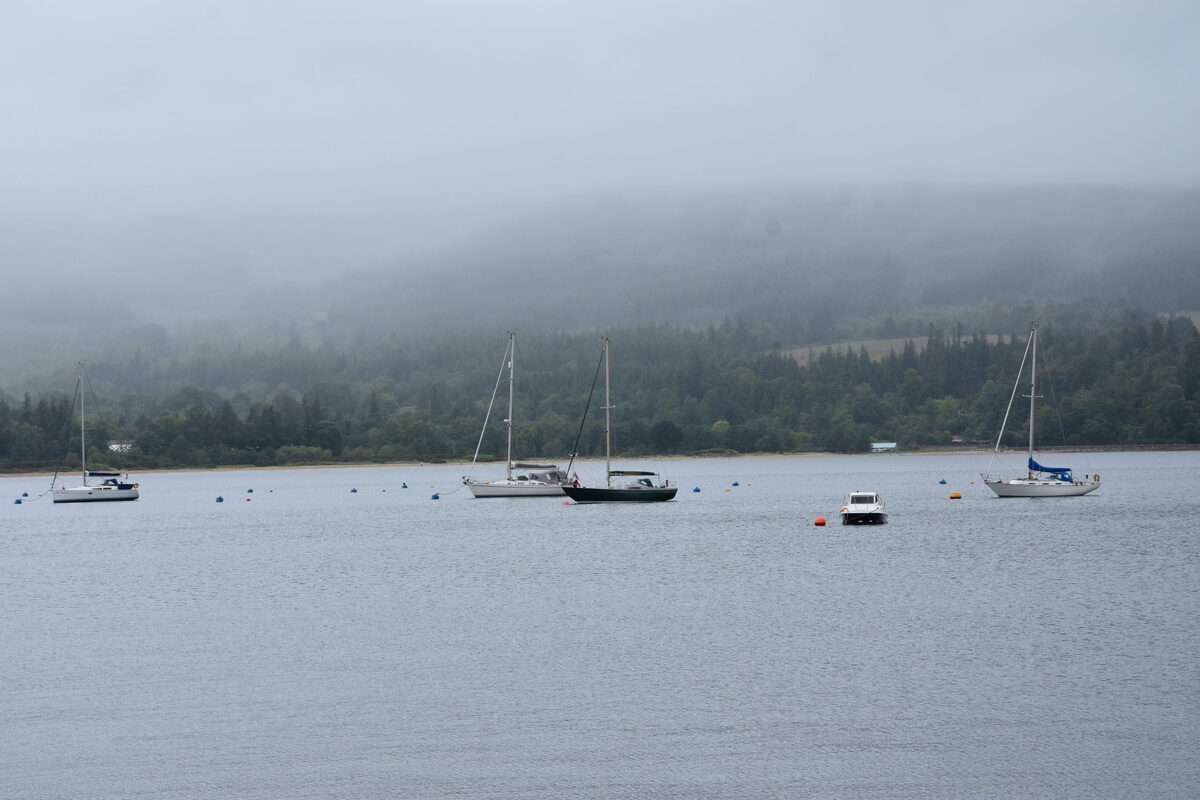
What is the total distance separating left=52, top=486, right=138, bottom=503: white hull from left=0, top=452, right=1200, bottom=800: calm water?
61800mm

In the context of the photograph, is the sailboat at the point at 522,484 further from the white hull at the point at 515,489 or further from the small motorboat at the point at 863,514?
the small motorboat at the point at 863,514

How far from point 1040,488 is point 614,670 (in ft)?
264

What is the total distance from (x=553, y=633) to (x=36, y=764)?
18986 millimetres

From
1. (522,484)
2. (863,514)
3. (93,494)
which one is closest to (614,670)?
(863,514)

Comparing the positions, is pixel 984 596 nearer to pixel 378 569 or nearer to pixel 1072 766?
pixel 1072 766

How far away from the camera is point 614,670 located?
36125mm

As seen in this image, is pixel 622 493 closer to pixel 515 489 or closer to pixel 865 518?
pixel 515 489

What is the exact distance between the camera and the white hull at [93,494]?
13612 cm

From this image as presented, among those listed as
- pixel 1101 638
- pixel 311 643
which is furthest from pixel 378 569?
pixel 1101 638

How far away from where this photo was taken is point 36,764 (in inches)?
1067

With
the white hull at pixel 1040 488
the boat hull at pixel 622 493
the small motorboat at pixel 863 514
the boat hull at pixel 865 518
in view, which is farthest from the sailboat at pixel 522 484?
the white hull at pixel 1040 488

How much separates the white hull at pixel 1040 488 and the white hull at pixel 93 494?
87192mm

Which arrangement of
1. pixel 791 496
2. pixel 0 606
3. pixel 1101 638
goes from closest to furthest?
pixel 1101 638 → pixel 0 606 → pixel 791 496

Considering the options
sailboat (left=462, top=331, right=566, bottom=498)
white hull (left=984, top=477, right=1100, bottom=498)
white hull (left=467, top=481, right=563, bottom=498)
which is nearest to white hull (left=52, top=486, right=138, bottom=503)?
sailboat (left=462, top=331, right=566, bottom=498)
